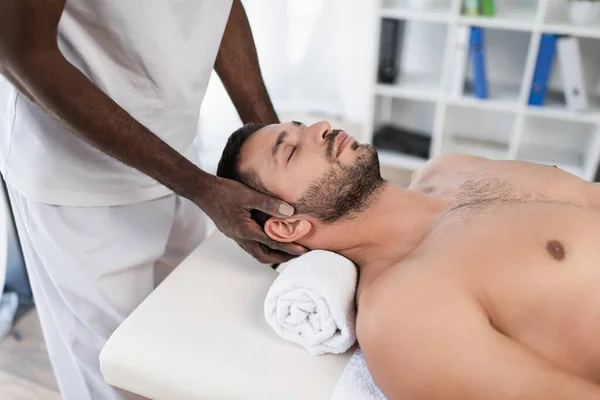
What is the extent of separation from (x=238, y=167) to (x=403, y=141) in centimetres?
162

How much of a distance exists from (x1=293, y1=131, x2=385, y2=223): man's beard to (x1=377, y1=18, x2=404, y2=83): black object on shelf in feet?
4.64

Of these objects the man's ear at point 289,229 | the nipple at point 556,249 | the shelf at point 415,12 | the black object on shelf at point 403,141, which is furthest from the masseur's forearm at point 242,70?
the black object on shelf at point 403,141

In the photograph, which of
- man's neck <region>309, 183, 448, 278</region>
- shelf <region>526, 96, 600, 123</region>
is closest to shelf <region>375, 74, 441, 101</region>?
shelf <region>526, 96, 600, 123</region>

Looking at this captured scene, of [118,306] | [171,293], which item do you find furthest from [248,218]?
[118,306]

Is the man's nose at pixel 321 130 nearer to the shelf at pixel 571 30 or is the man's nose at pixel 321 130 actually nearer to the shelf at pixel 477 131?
the shelf at pixel 571 30

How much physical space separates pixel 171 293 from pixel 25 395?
0.90 meters

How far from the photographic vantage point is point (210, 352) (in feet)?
3.59

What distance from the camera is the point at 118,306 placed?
129cm

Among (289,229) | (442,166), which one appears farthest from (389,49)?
(289,229)

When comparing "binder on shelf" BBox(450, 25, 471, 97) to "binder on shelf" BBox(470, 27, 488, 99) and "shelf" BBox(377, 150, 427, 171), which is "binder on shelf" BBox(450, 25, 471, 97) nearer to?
"binder on shelf" BBox(470, 27, 488, 99)

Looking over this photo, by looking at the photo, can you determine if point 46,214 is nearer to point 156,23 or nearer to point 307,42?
point 156,23

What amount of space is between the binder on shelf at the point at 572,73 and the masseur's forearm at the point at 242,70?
4.48ft

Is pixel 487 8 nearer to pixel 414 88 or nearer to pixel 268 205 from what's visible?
pixel 414 88

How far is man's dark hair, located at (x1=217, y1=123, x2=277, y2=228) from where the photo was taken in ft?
4.04
